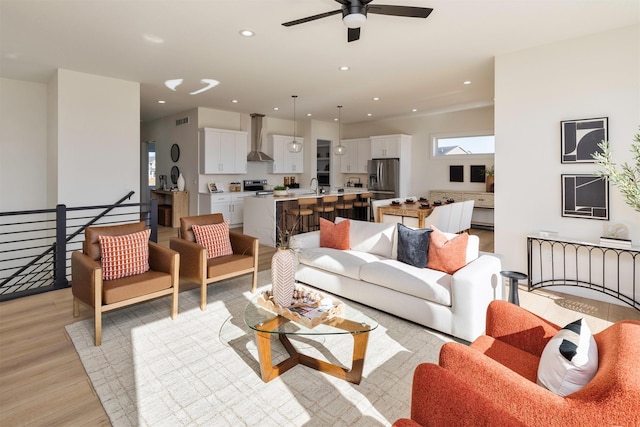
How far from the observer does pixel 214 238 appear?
3861 millimetres

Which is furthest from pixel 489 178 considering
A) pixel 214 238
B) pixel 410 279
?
pixel 214 238

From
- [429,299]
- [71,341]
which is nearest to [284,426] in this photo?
[429,299]

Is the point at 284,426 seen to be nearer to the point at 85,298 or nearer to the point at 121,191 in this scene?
the point at 85,298

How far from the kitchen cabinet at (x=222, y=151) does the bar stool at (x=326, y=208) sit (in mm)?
2618

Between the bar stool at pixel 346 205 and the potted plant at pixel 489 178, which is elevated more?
the potted plant at pixel 489 178

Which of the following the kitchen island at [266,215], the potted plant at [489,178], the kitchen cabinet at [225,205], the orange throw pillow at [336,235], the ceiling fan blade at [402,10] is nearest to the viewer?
the ceiling fan blade at [402,10]

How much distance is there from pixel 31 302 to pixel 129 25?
311 cm

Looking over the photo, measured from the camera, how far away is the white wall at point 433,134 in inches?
320

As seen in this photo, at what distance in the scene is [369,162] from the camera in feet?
31.9

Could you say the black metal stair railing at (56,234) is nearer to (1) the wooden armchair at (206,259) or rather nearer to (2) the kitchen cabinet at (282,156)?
(1) the wooden armchair at (206,259)

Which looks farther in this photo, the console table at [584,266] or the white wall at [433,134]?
the white wall at [433,134]

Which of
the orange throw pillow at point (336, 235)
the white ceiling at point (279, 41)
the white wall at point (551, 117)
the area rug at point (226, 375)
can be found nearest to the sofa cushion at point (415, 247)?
the area rug at point (226, 375)

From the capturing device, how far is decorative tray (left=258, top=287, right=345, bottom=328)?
223 centimetres

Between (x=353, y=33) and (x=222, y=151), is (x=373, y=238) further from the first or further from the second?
(x=222, y=151)
